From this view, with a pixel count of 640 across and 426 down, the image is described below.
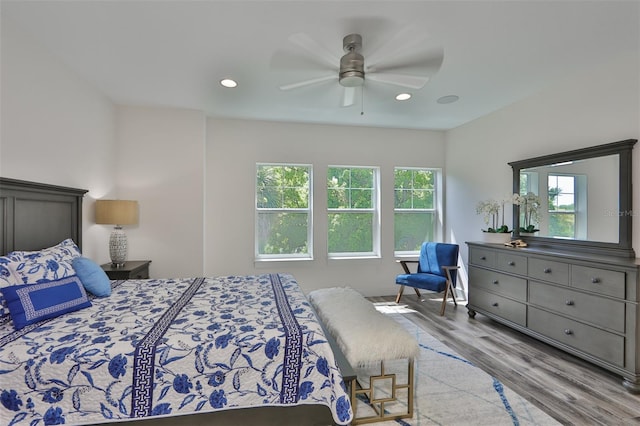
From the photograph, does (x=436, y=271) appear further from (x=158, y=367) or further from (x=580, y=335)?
(x=158, y=367)

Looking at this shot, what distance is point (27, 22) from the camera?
226 centimetres

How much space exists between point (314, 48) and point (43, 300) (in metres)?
2.20

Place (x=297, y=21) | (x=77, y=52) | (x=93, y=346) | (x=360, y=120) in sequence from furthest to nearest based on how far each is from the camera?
(x=360, y=120), (x=77, y=52), (x=297, y=21), (x=93, y=346)

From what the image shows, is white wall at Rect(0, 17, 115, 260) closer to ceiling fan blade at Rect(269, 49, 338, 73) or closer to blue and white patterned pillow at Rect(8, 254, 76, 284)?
blue and white patterned pillow at Rect(8, 254, 76, 284)

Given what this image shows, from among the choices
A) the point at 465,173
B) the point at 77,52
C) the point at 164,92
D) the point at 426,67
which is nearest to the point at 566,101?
the point at 465,173

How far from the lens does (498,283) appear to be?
11.7 feet

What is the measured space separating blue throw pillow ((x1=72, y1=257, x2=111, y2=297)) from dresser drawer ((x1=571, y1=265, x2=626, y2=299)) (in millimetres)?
3766

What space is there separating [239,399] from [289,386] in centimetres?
25

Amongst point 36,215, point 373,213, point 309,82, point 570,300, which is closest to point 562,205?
point 570,300

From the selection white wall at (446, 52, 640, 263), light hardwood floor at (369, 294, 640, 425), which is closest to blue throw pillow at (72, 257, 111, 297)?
light hardwood floor at (369, 294, 640, 425)

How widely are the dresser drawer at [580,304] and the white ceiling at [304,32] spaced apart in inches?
79.7

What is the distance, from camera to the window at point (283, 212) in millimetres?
4762

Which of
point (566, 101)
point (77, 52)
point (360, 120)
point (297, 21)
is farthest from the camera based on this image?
point (360, 120)

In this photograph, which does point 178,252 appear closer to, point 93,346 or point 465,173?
point 93,346
